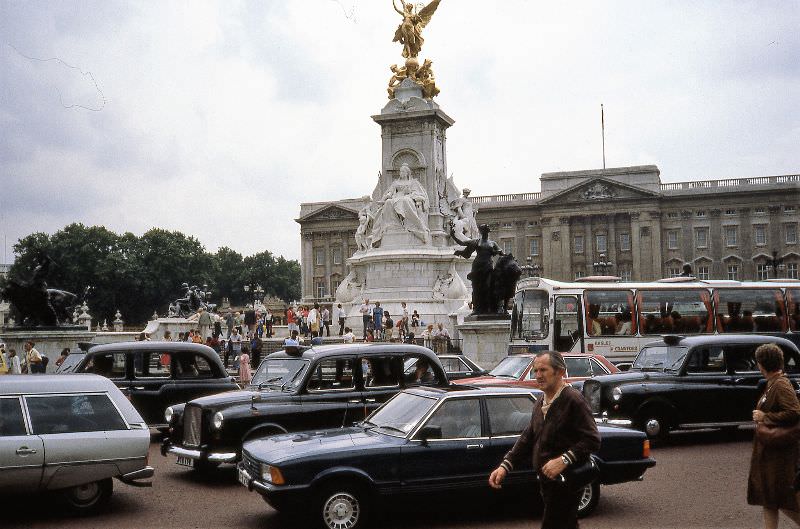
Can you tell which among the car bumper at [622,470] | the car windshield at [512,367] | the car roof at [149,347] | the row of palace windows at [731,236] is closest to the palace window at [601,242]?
the row of palace windows at [731,236]

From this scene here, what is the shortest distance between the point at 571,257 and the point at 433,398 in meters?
101

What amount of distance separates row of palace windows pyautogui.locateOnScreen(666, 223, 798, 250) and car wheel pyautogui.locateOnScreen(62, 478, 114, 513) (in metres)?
101

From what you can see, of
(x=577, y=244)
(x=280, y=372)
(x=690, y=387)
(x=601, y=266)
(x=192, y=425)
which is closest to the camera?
(x=192, y=425)

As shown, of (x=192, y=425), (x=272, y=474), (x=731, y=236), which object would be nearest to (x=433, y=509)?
(x=272, y=474)

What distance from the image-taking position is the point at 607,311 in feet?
80.6

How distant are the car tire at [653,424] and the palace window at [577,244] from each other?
94.8 m

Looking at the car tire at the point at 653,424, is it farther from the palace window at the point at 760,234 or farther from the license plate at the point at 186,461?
the palace window at the point at 760,234

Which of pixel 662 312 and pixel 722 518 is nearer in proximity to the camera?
pixel 722 518

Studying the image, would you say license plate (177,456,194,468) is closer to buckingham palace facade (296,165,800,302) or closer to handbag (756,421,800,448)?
handbag (756,421,800,448)

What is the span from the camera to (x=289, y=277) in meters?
150

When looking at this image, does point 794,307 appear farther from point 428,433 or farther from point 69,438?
point 69,438

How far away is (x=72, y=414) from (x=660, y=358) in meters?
10.6

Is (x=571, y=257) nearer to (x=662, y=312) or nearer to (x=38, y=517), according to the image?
(x=662, y=312)

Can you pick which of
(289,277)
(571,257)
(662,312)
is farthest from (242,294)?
(662,312)
